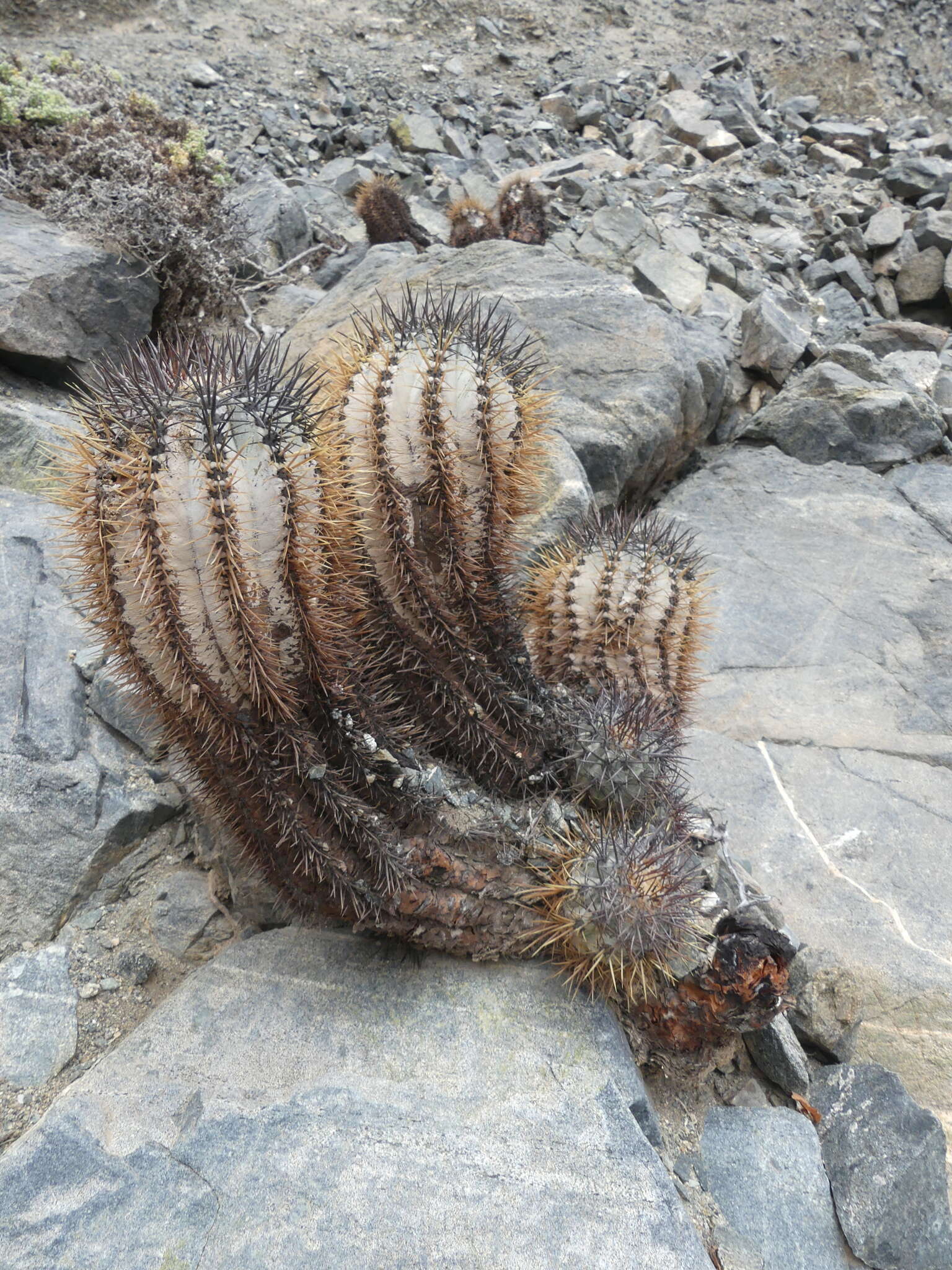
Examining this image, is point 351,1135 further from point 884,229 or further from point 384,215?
point 884,229

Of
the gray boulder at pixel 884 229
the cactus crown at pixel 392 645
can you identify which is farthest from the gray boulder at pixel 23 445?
the gray boulder at pixel 884 229

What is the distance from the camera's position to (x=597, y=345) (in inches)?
233

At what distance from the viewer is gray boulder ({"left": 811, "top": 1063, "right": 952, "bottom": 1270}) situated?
247 cm

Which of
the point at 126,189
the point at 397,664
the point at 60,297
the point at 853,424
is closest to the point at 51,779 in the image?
the point at 397,664

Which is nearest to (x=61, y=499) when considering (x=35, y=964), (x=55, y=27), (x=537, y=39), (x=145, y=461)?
(x=145, y=461)

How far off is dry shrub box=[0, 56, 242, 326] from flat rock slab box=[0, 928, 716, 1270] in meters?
4.57

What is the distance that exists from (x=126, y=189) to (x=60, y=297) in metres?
1.02

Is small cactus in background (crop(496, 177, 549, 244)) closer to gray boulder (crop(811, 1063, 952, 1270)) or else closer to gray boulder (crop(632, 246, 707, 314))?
gray boulder (crop(632, 246, 707, 314))

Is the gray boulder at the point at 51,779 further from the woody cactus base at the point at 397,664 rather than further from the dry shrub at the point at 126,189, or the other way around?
the dry shrub at the point at 126,189

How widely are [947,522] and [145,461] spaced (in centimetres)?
549

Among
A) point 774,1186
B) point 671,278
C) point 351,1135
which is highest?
point 671,278

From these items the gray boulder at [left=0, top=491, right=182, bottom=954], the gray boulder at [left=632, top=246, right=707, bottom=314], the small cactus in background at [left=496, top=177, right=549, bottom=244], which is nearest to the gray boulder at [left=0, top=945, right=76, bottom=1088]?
the gray boulder at [left=0, top=491, right=182, bottom=954]

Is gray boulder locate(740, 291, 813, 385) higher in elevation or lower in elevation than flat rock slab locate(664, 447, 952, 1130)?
higher

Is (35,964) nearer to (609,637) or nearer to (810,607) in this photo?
(609,637)
